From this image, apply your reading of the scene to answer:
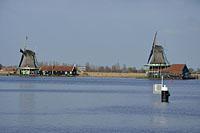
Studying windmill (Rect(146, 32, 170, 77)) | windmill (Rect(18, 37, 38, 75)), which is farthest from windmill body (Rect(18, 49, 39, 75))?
windmill (Rect(146, 32, 170, 77))

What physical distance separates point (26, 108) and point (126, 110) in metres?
6.53

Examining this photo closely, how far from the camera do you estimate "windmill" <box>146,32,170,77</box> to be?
401 feet

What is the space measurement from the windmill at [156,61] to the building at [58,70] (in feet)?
87.6

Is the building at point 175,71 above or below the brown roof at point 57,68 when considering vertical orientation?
below

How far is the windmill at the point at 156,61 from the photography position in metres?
122

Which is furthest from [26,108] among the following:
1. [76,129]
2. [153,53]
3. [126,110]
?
[153,53]

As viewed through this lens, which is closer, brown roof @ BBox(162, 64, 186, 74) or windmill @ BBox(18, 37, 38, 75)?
brown roof @ BBox(162, 64, 186, 74)

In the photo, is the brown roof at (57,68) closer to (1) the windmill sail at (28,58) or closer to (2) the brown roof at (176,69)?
(1) the windmill sail at (28,58)

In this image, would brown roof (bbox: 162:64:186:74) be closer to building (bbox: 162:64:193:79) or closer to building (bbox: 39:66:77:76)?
building (bbox: 162:64:193:79)

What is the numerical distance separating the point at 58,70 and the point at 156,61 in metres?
33.1

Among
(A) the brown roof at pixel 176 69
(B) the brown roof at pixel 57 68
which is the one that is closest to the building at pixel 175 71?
(A) the brown roof at pixel 176 69

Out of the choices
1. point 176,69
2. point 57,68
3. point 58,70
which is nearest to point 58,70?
point 58,70

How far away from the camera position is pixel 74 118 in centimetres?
2944

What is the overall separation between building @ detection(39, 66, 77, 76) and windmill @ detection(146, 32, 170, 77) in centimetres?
2671
